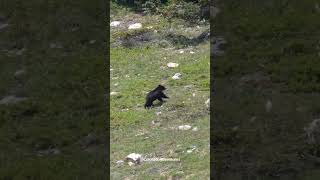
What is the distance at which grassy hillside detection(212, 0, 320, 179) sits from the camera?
31.8 ft

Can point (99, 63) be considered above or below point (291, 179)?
below

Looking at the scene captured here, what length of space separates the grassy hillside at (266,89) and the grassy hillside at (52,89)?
223 centimetres

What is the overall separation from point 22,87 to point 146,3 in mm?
8617

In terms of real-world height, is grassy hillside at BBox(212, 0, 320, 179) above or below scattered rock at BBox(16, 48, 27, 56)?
above

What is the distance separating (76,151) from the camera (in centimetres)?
1070

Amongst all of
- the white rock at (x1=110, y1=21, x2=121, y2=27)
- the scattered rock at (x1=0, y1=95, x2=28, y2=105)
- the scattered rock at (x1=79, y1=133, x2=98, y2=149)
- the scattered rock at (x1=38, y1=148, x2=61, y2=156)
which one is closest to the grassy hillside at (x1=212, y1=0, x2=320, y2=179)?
the scattered rock at (x1=79, y1=133, x2=98, y2=149)

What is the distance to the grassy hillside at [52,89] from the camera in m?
10.4

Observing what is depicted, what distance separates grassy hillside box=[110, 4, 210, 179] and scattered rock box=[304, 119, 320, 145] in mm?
1627

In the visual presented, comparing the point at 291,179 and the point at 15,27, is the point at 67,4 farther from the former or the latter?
the point at 291,179

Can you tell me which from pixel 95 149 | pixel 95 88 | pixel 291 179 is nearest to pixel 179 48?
pixel 95 88

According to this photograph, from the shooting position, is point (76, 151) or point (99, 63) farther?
point (99, 63)

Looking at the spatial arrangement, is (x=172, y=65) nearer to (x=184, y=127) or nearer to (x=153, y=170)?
(x=184, y=127)

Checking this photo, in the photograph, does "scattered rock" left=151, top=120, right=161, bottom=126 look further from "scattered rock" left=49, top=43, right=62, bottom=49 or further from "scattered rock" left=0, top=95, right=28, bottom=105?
"scattered rock" left=49, top=43, right=62, bottom=49

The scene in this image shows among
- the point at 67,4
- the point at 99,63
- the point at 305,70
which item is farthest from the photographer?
the point at 67,4
